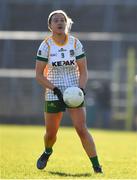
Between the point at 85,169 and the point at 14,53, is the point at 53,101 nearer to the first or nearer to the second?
the point at 85,169

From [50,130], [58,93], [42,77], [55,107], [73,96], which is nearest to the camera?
[73,96]

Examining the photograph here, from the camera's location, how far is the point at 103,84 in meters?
23.3

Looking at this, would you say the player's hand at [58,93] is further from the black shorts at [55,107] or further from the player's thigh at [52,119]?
the player's thigh at [52,119]

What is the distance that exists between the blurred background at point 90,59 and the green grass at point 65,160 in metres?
7.36

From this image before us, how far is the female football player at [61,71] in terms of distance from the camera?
26.7ft

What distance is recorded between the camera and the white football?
7.93 metres

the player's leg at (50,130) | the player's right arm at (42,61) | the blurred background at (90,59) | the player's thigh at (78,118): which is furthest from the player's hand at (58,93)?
the blurred background at (90,59)

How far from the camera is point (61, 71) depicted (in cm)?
832

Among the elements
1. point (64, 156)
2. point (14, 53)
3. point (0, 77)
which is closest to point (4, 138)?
point (64, 156)

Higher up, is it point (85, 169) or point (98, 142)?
point (85, 169)

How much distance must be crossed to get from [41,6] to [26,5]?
699 millimetres

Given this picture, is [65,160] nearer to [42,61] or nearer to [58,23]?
[42,61]

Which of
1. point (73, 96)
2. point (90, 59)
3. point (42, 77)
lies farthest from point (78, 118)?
point (90, 59)

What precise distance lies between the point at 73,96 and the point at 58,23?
2.88 ft
